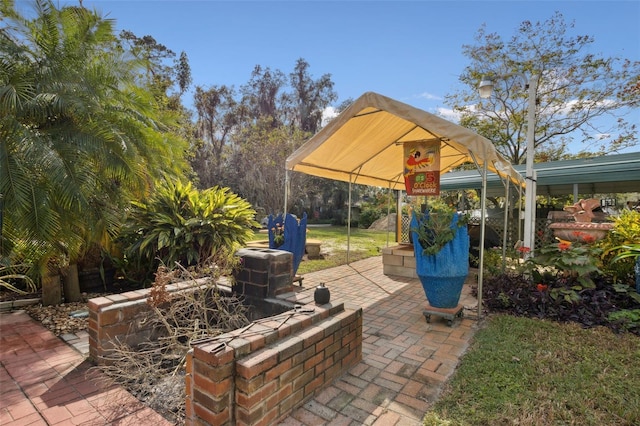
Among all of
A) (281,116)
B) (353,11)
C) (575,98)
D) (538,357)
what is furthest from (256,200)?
(538,357)

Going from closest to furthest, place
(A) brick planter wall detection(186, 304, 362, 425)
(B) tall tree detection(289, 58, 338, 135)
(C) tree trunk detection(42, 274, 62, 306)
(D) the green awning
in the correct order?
(A) brick planter wall detection(186, 304, 362, 425) < (C) tree trunk detection(42, 274, 62, 306) < (D) the green awning < (B) tall tree detection(289, 58, 338, 135)

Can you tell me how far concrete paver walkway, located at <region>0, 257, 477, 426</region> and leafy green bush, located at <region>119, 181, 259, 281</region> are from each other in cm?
137

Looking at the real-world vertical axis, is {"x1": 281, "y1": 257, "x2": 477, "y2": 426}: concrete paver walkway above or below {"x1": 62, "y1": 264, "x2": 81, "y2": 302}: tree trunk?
below

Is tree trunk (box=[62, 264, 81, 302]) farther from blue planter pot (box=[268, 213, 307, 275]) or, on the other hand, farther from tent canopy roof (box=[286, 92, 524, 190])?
tent canopy roof (box=[286, 92, 524, 190])

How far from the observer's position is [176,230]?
4.50 meters

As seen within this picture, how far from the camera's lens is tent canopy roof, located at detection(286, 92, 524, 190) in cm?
368

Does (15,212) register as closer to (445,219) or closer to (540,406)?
(445,219)

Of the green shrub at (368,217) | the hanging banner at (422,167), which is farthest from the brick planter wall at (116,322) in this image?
the green shrub at (368,217)

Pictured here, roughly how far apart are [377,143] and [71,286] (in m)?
4.91

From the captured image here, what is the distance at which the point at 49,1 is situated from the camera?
12.9ft

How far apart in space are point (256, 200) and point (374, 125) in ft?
47.0

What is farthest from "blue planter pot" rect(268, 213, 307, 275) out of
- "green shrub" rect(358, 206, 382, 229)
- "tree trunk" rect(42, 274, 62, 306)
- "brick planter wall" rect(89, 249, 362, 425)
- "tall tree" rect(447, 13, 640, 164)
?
"green shrub" rect(358, 206, 382, 229)

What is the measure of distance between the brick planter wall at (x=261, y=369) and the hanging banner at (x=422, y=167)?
338 cm

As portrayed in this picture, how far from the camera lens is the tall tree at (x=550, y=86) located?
464 inches
